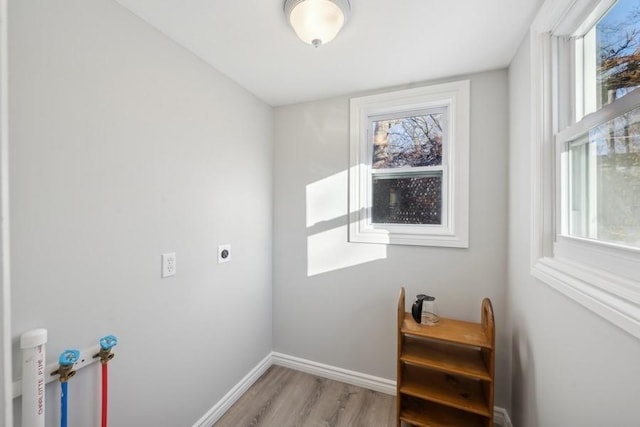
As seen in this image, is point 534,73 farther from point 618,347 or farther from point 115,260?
point 115,260

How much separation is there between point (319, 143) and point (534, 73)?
138 centimetres

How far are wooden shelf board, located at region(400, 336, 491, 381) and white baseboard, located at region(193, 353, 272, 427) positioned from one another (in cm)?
123

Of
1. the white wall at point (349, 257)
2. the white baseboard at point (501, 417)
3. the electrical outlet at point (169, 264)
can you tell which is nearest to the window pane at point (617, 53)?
the white wall at point (349, 257)

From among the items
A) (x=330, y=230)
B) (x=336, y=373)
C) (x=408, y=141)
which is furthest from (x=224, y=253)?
(x=408, y=141)

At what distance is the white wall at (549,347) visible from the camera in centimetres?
68

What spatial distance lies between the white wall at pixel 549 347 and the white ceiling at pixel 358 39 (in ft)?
0.83

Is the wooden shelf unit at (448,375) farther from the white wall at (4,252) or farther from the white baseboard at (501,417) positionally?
the white wall at (4,252)

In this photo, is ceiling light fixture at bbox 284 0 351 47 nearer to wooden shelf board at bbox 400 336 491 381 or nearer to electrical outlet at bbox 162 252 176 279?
electrical outlet at bbox 162 252 176 279

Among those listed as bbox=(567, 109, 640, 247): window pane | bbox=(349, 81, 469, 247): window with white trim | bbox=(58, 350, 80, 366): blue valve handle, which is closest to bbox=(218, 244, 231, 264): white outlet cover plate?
bbox=(58, 350, 80, 366): blue valve handle

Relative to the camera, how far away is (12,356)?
84 centimetres

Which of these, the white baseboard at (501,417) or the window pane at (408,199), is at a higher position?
the window pane at (408,199)

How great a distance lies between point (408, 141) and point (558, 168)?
1.02 m

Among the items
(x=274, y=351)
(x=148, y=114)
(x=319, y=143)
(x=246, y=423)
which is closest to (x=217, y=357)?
(x=246, y=423)

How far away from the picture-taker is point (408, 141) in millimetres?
1994
